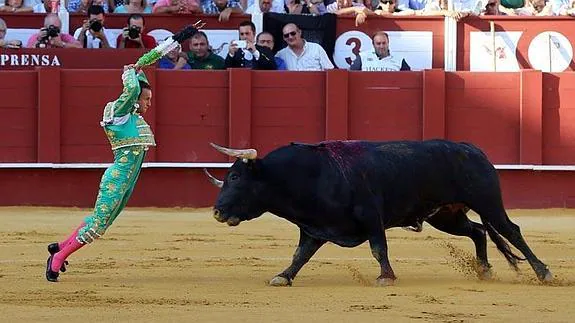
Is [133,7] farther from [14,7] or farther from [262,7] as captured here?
[262,7]

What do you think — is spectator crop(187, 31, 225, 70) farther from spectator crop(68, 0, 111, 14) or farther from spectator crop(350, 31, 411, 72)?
spectator crop(350, 31, 411, 72)

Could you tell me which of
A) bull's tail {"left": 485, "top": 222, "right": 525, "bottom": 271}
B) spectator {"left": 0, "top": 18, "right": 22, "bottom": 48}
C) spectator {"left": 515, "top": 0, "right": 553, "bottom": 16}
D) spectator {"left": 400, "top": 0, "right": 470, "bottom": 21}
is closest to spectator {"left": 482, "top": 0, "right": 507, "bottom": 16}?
spectator {"left": 515, "top": 0, "right": 553, "bottom": 16}

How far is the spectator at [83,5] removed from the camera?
12.6 meters

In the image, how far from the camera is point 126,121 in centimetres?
715

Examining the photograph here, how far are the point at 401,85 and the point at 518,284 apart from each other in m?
5.42

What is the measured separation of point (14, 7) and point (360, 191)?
6.36 m

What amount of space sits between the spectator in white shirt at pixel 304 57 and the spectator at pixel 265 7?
464 millimetres

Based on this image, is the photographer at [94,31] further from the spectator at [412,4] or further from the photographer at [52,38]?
the spectator at [412,4]

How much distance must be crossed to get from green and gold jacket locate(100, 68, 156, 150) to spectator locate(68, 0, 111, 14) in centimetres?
555

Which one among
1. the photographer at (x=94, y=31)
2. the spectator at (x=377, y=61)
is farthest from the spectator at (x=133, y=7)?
the spectator at (x=377, y=61)

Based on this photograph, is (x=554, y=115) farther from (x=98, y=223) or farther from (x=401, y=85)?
(x=98, y=223)

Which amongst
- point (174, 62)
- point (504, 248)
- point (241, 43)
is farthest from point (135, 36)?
point (504, 248)

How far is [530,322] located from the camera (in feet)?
18.5

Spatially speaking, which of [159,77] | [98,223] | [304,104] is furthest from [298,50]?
[98,223]
